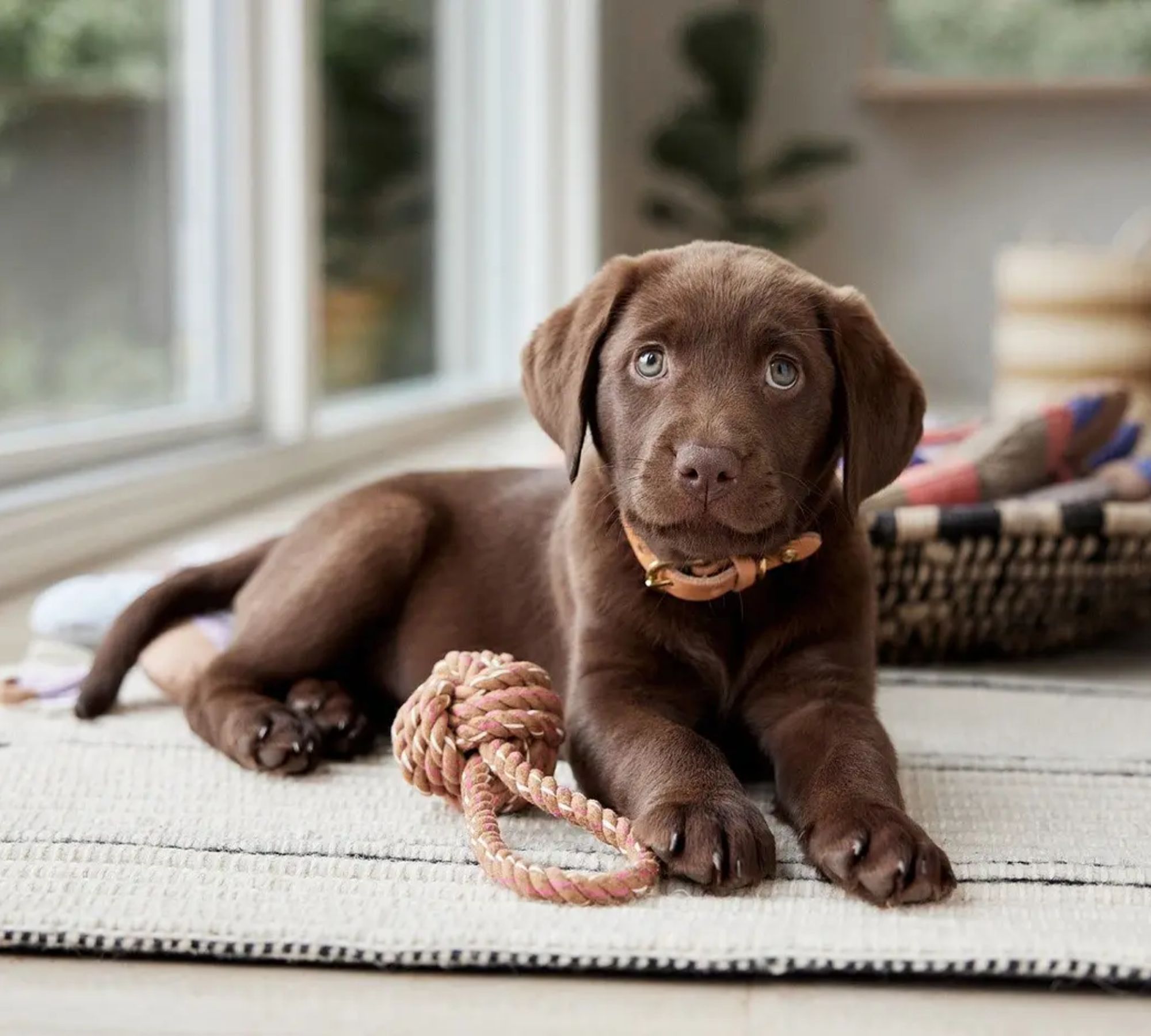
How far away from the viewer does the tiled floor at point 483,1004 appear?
1265 millimetres

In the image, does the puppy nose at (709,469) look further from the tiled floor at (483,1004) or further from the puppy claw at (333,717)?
the puppy claw at (333,717)

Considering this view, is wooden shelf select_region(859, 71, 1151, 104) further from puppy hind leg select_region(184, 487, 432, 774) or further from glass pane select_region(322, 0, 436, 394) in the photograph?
puppy hind leg select_region(184, 487, 432, 774)

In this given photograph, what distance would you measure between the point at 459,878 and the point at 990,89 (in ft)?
25.5

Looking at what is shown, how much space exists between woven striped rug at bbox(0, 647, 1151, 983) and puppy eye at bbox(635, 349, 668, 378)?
51cm

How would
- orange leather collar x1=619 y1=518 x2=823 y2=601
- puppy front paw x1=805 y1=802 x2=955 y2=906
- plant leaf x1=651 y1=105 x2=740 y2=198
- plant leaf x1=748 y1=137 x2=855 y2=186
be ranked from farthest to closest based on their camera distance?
plant leaf x1=651 y1=105 x2=740 y2=198 → plant leaf x1=748 y1=137 x2=855 y2=186 → orange leather collar x1=619 y1=518 x2=823 y2=601 → puppy front paw x1=805 y1=802 x2=955 y2=906

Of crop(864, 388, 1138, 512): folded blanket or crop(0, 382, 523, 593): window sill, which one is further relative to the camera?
crop(0, 382, 523, 593): window sill

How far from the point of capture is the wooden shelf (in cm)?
836

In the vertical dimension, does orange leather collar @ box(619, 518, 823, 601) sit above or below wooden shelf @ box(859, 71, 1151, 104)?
below

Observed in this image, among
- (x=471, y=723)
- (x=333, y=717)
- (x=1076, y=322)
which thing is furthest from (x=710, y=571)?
(x=1076, y=322)

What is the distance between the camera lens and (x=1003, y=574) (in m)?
2.44

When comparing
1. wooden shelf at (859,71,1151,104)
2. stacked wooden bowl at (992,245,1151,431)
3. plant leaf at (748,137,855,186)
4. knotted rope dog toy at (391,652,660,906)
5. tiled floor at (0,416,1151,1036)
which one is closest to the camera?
tiled floor at (0,416,1151,1036)

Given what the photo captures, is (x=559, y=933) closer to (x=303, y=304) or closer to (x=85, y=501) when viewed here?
(x=85, y=501)

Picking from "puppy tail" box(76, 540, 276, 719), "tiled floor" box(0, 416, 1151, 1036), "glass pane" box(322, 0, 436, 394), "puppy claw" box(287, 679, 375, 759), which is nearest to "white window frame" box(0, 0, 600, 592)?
"glass pane" box(322, 0, 436, 394)

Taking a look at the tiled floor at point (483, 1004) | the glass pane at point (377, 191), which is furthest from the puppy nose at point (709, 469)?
the glass pane at point (377, 191)
